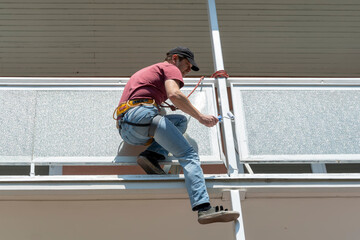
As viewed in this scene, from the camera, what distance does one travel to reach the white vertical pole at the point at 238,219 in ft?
15.6

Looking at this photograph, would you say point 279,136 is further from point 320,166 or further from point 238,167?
point 320,166

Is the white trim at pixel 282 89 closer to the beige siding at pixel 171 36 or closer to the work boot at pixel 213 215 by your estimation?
the work boot at pixel 213 215

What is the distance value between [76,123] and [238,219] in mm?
1726

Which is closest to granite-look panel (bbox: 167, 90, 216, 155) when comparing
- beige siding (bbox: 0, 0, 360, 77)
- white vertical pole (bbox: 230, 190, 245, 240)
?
white vertical pole (bbox: 230, 190, 245, 240)

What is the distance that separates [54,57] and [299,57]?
3.59 meters

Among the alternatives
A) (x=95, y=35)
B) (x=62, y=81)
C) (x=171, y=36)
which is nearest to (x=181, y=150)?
(x=62, y=81)

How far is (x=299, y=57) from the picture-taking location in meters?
8.74

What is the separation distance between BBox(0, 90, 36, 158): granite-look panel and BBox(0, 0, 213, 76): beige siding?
263 centimetres

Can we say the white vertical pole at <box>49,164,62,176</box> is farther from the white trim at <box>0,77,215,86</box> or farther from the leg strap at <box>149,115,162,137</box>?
the leg strap at <box>149,115,162,137</box>

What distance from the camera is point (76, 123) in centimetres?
541

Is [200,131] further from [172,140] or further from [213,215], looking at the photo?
[213,215]

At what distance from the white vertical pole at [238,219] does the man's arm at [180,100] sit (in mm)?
634

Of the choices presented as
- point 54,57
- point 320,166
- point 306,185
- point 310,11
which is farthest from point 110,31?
point 306,185

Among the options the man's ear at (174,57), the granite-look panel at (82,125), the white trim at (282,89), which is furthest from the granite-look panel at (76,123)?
the white trim at (282,89)
